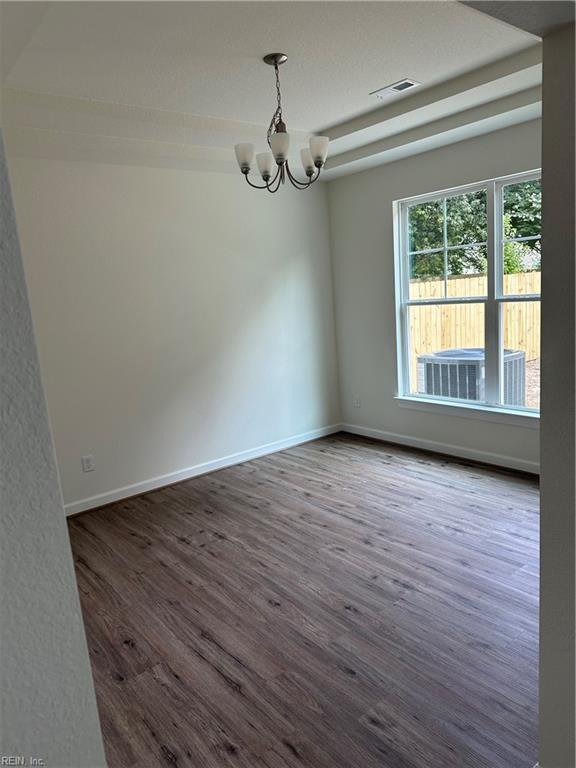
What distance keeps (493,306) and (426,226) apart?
99 cm

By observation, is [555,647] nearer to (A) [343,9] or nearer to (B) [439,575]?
(B) [439,575]

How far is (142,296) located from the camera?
4.21 m

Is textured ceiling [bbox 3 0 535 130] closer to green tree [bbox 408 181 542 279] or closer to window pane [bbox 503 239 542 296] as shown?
green tree [bbox 408 181 542 279]

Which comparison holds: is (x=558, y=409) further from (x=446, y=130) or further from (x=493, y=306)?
(x=446, y=130)

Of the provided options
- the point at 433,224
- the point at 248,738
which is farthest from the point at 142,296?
the point at 248,738

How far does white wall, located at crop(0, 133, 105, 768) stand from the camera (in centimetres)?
57

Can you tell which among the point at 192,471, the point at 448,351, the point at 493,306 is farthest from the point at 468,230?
the point at 192,471

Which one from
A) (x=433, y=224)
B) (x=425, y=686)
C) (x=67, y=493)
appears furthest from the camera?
(x=433, y=224)

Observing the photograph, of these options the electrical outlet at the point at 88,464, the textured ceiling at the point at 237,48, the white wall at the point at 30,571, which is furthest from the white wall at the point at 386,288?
the white wall at the point at 30,571

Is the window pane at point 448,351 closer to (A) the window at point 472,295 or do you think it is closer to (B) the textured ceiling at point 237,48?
(A) the window at point 472,295

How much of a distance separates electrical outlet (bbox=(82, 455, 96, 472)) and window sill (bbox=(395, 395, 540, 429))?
281 cm

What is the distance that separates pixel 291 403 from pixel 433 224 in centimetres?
214

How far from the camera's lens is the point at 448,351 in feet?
15.5

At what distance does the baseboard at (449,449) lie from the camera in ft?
13.8
